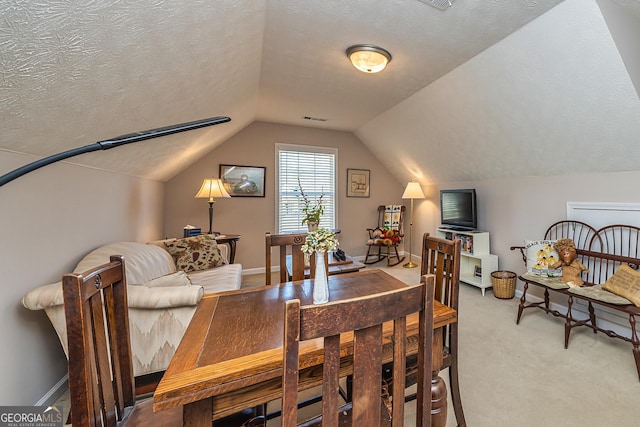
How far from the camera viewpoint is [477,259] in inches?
149

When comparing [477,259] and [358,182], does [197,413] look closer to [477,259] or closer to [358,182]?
[477,259]

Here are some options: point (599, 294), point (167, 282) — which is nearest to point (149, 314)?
point (167, 282)

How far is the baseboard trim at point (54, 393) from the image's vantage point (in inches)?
60.8

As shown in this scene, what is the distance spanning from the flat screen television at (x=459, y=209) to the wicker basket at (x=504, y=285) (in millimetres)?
770

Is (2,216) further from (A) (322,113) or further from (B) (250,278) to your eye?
(A) (322,113)

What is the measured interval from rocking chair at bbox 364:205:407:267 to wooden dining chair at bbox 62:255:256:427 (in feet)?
12.9

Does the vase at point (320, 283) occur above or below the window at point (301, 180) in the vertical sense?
below

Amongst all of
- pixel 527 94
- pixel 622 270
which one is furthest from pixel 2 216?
pixel 622 270

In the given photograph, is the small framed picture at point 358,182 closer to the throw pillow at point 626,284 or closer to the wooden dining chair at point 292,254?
the wooden dining chair at point 292,254

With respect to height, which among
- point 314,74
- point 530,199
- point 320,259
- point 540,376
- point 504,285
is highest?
point 314,74

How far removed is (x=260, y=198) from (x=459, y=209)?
3192 mm

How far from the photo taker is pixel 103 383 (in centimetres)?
92

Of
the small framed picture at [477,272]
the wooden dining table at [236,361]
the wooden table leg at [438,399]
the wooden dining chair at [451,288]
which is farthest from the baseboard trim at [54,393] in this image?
the small framed picture at [477,272]

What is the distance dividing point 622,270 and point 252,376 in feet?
9.80
